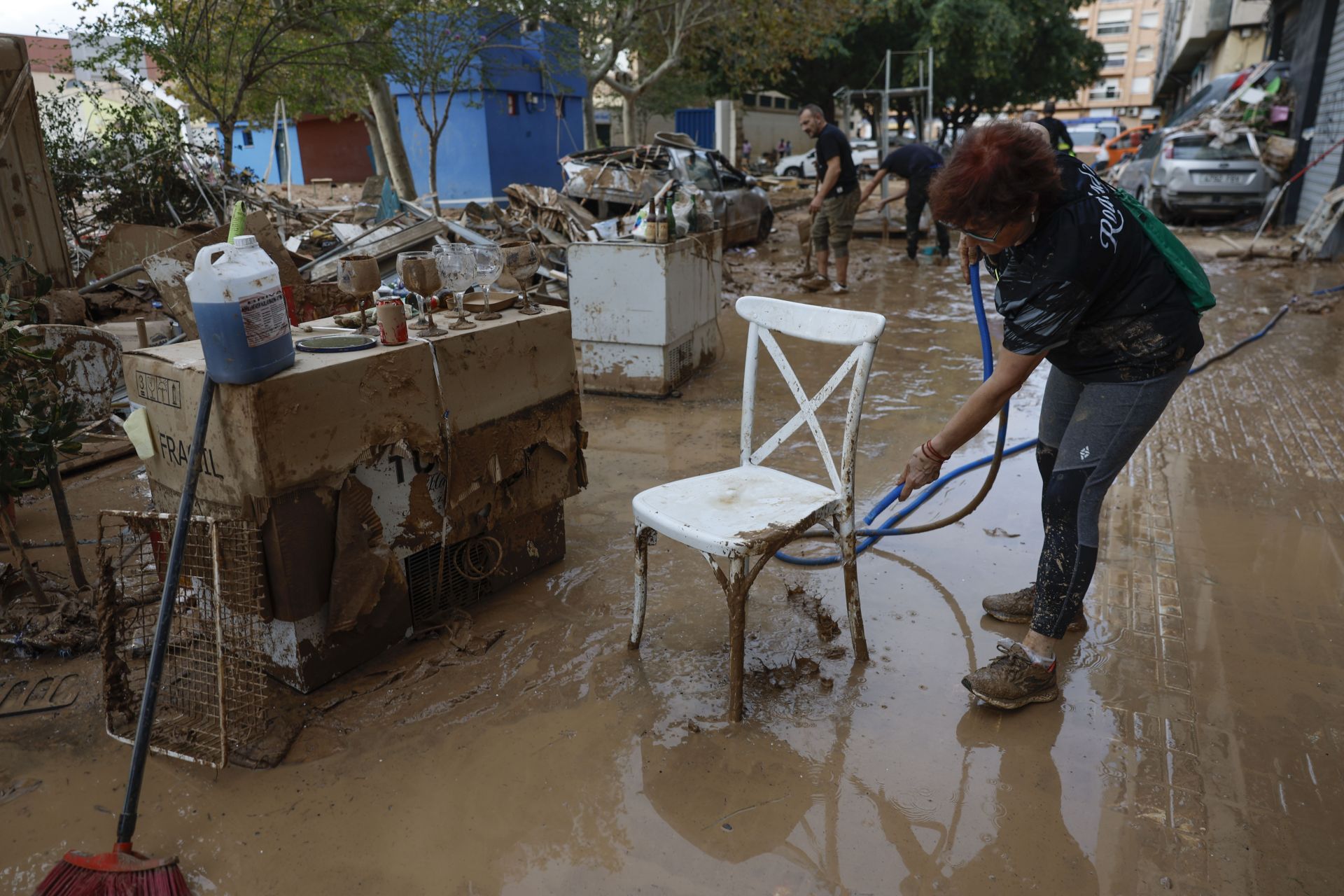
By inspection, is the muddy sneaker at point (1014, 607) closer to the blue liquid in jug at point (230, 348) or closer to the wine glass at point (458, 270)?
the wine glass at point (458, 270)

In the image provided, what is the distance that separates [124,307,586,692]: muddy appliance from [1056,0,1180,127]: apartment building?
66.2m

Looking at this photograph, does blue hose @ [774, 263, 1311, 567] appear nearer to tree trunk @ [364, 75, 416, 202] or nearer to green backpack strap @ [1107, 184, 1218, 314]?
green backpack strap @ [1107, 184, 1218, 314]

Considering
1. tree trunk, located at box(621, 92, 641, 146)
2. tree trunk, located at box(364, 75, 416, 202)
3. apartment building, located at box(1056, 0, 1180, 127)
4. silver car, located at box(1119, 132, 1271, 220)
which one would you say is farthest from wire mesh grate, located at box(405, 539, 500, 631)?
apartment building, located at box(1056, 0, 1180, 127)

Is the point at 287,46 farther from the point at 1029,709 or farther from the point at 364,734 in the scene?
the point at 1029,709

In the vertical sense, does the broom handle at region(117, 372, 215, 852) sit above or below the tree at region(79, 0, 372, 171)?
below

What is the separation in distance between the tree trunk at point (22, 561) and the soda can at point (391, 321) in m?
1.44

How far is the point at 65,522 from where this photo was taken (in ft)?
9.66

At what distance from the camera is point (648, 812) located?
2107 millimetres

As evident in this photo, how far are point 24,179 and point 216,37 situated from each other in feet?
15.6

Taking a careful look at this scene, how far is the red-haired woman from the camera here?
6.82ft

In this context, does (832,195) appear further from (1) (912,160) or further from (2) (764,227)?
(2) (764,227)

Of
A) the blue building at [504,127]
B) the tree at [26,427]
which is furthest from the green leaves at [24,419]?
the blue building at [504,127]

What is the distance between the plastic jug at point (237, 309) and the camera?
2.06 meters

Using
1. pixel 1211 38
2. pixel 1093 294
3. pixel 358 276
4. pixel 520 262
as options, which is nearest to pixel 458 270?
pixel 358 276
